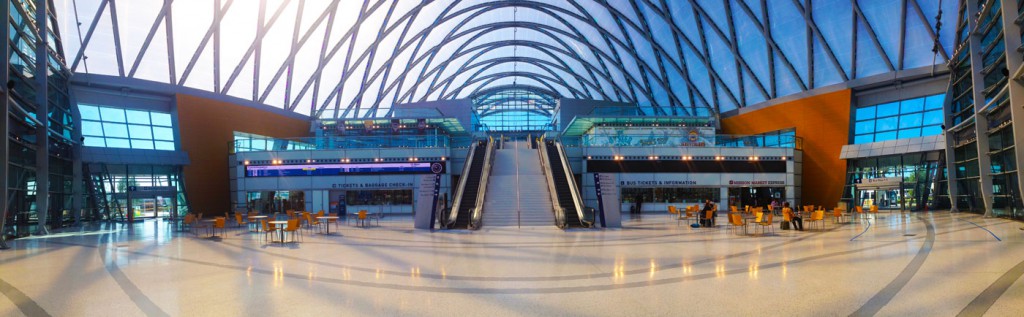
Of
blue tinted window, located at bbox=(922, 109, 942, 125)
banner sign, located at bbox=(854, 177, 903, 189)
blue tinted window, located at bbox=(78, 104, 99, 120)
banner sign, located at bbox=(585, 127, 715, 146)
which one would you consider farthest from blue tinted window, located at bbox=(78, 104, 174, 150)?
blue tinted window, located at bbox=(922, 109, 942, 125)

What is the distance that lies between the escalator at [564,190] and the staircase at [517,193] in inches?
23.6

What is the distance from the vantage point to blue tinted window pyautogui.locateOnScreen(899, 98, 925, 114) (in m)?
30.3

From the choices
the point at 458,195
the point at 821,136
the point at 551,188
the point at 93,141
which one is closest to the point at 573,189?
the point at 551,188

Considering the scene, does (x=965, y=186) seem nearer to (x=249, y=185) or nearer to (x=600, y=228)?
(x=600, y=228)

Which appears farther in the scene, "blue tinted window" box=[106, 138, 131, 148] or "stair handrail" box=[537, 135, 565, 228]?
"blue tinted window" box=[106, 138, 131, 148]

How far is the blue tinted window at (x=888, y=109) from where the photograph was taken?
103 ft

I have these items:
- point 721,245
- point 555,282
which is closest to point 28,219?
point 555,282

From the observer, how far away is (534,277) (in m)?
9.54

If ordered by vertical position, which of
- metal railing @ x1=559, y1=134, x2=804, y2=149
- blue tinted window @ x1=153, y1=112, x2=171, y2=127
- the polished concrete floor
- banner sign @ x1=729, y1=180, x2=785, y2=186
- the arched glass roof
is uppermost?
the arched glass roof

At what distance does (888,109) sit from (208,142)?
3750 centimetres

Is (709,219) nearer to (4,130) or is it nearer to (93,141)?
(4,130)

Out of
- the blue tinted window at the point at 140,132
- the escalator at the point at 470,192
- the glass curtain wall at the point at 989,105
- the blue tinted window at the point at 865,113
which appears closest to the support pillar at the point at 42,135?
the blue tinted window at the point at 140,132

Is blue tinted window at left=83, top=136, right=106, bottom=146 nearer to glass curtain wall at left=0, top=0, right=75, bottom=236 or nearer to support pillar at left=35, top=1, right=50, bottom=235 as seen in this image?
glass curtain wall at left=0, top=0, right=75, bottom=236

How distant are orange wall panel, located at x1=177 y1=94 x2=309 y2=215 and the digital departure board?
3554mm
